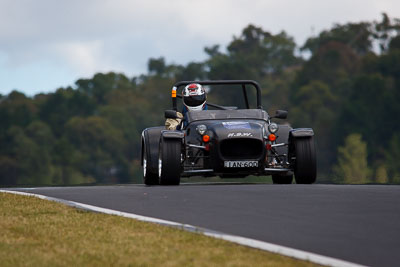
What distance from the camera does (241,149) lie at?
61.2 ft

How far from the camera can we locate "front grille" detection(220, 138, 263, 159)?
18578 mm

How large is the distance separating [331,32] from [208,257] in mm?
154808

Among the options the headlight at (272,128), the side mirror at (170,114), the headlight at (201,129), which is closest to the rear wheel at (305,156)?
the headlight at (272,128)

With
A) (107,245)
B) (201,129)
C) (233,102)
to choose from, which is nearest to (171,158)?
(201,129)

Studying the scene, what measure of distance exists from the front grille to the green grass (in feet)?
21.2

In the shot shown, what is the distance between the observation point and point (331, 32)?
16162cm

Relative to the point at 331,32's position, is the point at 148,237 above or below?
below

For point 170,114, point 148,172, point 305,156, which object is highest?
point 170,114

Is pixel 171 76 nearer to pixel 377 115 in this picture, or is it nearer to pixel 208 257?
pixel 377 115

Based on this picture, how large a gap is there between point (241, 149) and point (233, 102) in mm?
126369

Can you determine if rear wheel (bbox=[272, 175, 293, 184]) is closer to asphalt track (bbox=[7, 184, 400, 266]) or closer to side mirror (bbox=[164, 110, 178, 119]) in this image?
side mirror (bbox=[164, 110, 178, 119])

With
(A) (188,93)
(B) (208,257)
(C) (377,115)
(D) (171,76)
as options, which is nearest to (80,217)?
(B) (208,257)

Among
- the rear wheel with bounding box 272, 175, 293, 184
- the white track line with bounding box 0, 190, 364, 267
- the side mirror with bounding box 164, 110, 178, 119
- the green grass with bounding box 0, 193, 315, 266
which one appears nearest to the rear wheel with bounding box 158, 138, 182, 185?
the side mirror with bounding box 164, 110, 178, 119

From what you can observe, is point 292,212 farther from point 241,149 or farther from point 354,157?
point 354,157
